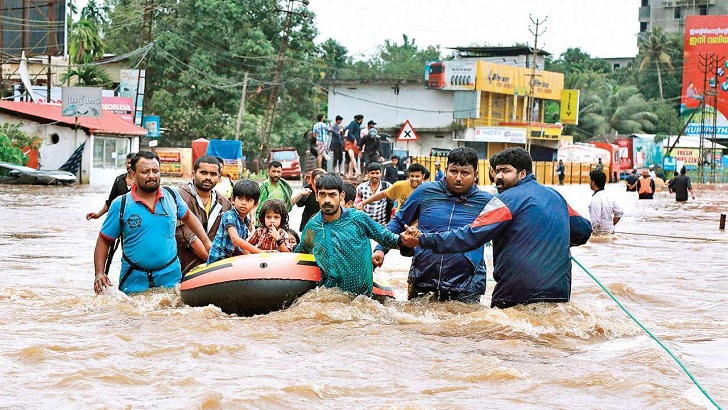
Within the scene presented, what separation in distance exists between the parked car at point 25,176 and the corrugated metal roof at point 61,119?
309 cm

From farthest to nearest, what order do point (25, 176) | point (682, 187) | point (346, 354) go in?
1. point (682, 187)
2. point (25, 176)
3. point (346, 354)

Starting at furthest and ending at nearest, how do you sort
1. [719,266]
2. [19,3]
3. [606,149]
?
[606,149] → [19,3] → [719,266]

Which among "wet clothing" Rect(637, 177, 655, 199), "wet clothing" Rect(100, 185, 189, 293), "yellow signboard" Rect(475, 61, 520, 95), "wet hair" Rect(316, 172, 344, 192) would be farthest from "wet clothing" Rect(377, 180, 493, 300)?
"yellow signboard" Rect(475, 61, 520, 95)

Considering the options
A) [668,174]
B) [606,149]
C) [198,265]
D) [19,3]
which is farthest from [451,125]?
[198,265]

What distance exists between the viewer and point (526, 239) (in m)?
7.27

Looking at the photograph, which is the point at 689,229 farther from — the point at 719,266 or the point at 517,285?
the point at 517,285

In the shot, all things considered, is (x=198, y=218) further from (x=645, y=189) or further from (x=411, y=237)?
(x=645, y=189)

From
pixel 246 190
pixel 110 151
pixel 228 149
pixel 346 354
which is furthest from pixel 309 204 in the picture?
pixel 228 149

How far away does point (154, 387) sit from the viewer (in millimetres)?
6016

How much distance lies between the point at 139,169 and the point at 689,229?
18.4 m

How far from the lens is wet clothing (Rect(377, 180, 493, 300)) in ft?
26.2

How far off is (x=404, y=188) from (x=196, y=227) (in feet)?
13.7

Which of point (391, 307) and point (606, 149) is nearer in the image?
point (391, 307)

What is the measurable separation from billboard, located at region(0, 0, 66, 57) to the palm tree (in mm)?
59646
